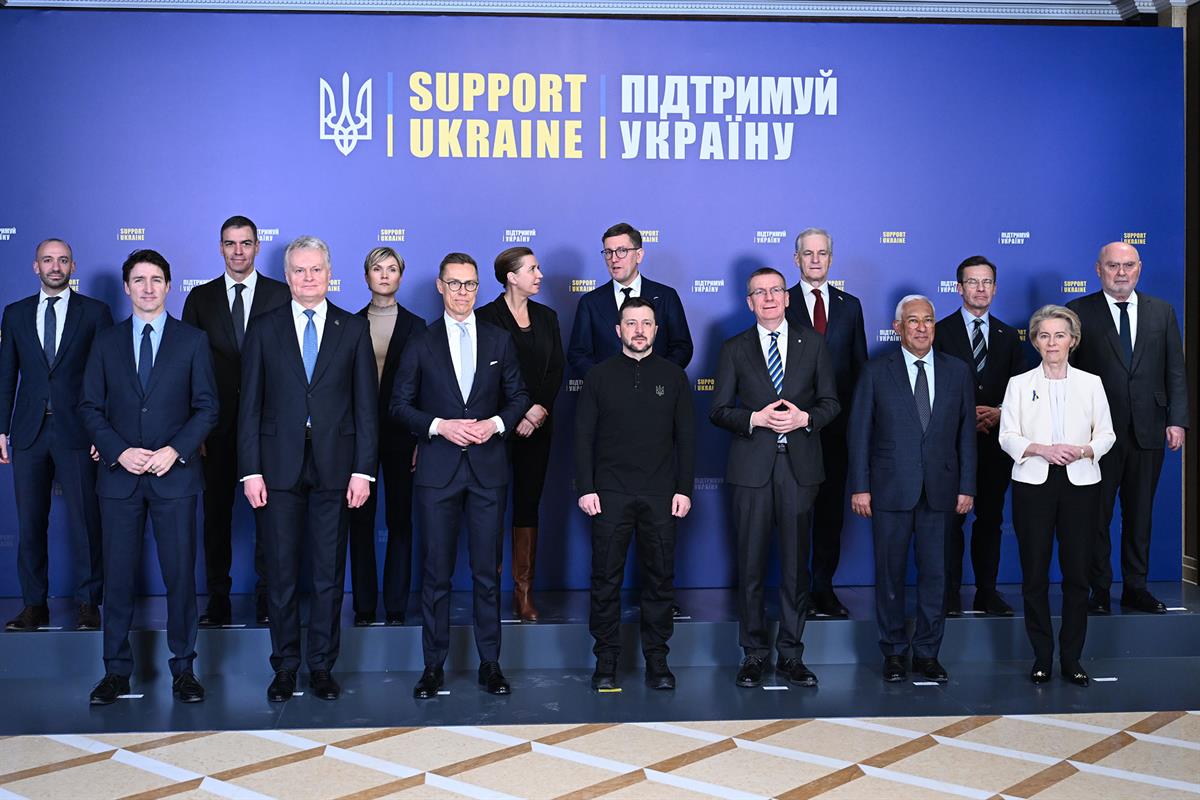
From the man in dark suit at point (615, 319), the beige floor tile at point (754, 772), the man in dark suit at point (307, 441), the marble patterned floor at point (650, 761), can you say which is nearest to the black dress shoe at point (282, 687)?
the man in dark suit at point (307, 441)

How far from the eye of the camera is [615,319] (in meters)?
5.14

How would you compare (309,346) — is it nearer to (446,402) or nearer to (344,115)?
(446,402)

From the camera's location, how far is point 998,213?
5.98 meters

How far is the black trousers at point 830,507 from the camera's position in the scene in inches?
202

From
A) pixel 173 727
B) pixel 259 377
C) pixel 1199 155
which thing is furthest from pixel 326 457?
pixel 1199 155

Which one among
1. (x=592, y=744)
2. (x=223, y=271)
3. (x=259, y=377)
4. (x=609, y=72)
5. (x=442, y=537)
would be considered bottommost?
(x=592, y=744)

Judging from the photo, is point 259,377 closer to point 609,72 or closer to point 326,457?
point 326,457

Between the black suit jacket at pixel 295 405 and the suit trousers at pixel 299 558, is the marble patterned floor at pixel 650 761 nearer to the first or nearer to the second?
the suit trousers at pixel 299 558

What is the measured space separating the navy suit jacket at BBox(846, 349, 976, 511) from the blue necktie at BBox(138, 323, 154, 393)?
9.14 feet

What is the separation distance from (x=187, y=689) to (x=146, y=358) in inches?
50.2

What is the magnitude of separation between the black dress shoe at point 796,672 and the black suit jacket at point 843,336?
121cm

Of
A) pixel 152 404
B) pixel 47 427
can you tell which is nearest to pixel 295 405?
pixel 152 404

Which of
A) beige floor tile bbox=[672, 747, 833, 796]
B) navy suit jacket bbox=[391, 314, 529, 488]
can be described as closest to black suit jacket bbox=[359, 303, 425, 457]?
navy suit jacket bbox=[391, 314, 529, 488]

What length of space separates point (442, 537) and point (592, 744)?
A: 3.39 ft
